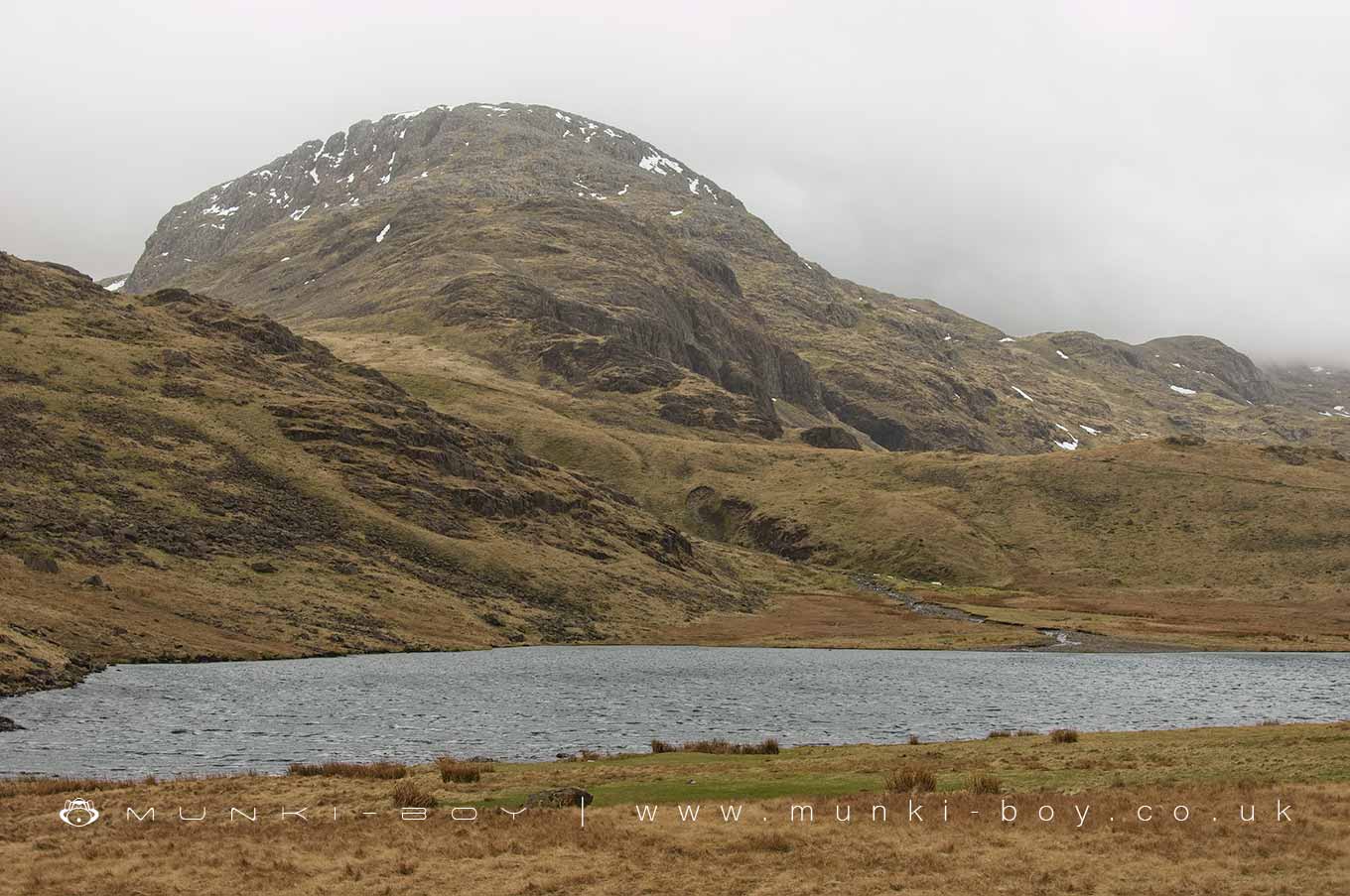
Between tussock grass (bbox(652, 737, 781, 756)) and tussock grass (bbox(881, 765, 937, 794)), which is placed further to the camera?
tussock grass (bbox(652, 737, 781, 756))

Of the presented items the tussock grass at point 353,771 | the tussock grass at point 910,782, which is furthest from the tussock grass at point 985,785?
the tussock grass at point 353,771

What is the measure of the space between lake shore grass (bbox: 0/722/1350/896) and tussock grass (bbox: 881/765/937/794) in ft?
0.62

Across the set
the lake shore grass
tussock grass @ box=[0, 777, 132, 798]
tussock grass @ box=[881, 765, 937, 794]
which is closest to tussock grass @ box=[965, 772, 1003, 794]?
the lake shore grass

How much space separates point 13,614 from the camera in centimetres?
8638

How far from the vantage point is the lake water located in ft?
173

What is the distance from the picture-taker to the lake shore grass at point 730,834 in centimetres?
2308

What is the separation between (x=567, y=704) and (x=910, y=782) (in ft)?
142

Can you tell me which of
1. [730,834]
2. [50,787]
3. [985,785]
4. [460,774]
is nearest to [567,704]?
[460,774]

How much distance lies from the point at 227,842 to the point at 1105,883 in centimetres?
1979

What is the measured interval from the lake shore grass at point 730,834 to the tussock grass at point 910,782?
0.19m

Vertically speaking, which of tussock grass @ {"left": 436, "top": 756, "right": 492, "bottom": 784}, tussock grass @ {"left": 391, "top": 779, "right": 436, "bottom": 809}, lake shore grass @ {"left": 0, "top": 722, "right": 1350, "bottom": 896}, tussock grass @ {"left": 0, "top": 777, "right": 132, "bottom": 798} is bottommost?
tussock grass @ {"left": 0, "top": 777, "right": 132, "bottom": 798}

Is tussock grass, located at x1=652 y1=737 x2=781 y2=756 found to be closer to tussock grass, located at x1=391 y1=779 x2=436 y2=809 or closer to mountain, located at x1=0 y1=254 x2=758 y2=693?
tussock grass, located at x1=391 y1=779 x2=436 y2=809

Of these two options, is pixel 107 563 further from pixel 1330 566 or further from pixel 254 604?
pixel 1330 566

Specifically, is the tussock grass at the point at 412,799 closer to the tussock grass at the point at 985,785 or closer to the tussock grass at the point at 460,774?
the tussock grass at the point at 460,774
